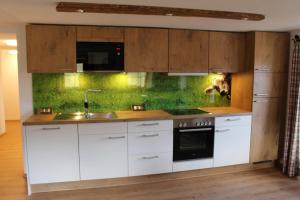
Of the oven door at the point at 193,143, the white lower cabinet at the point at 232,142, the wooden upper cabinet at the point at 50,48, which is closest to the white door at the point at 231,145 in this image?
the white lower cabinet at the point at 232,142

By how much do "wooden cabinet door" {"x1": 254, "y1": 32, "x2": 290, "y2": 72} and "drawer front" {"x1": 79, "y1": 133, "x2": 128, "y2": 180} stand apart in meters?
2.25

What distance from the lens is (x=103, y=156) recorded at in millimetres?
3268

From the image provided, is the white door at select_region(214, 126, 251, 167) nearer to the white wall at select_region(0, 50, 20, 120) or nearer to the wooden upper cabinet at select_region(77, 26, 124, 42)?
the wooden upper cabinet at select_region(77, 26, 124, 42)

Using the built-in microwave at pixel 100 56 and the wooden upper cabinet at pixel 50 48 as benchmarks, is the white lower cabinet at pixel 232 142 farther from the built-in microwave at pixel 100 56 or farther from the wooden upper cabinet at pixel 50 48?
the wooden upper cabinet at pixel 50 48

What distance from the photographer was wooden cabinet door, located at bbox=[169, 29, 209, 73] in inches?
142

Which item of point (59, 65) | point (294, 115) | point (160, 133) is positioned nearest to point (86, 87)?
point (59, 65)

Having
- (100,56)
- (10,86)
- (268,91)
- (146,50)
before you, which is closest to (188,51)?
(146,50)

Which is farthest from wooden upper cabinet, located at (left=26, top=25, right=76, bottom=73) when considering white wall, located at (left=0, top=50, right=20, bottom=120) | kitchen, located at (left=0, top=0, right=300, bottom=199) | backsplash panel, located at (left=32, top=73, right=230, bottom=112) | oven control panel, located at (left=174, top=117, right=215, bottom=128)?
white wall, located at (left=0, top=50, right=20, bottom=120)

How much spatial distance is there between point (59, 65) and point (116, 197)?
5.91 ft

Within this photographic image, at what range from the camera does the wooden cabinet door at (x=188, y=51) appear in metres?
3.60

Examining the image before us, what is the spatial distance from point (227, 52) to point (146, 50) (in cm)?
125

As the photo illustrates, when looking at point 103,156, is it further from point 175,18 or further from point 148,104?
point 175,18

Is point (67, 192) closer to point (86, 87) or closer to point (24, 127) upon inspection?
point (24, 127)

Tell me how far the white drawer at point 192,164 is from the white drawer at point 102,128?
902 mm
